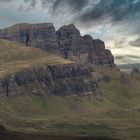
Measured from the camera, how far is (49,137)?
163m

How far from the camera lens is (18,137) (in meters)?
162

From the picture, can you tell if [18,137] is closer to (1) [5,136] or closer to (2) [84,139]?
(1) [5,136]

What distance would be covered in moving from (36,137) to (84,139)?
16.5 meters

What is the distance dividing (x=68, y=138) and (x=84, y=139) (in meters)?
5.19

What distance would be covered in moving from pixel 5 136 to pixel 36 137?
388 inches

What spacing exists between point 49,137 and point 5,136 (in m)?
12.6

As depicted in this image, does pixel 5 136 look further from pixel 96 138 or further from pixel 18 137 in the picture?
pixel 96 138

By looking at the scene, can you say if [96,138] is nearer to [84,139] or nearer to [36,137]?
[84,139]

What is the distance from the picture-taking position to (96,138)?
158 m

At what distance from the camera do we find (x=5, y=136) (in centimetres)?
16175

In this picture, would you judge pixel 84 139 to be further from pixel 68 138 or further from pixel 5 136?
pixel 5 136

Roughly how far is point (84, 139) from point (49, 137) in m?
11.5

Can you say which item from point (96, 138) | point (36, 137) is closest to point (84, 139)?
point (96, 138)

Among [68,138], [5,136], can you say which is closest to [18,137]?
[5,136]
